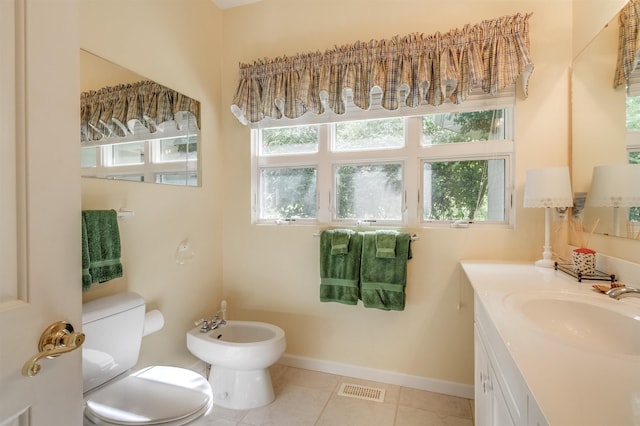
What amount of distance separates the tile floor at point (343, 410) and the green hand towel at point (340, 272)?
58cm

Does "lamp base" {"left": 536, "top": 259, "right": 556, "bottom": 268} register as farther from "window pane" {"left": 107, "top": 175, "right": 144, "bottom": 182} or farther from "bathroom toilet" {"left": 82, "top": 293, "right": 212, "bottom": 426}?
"window pane" {"left": 107, "top": 175, "right": 144, "bottom": 182}

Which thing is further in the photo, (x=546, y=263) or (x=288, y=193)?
(x=288, y=193)

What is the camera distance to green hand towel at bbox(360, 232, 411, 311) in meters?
1.86

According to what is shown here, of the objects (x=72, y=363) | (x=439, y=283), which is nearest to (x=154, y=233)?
(x=72, y=363)

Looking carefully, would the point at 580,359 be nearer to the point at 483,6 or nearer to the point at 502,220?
the point at 502,220

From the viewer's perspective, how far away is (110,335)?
1.39 m

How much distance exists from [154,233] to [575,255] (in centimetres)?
218

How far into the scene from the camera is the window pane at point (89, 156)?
1419 mm

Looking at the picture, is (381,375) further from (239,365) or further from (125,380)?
(125,380)

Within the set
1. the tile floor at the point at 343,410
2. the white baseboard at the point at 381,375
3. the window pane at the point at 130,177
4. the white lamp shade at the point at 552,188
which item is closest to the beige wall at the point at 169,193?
the window pane at the point at 130,177

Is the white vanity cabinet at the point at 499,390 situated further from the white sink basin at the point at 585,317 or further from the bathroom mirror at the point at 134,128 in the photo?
the bathroom mirror at the point at 134,128

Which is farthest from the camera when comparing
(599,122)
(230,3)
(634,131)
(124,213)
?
(230,3)

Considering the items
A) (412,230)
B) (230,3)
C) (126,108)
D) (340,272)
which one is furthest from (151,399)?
(230,3)

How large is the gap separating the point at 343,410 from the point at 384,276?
31.5 inches
